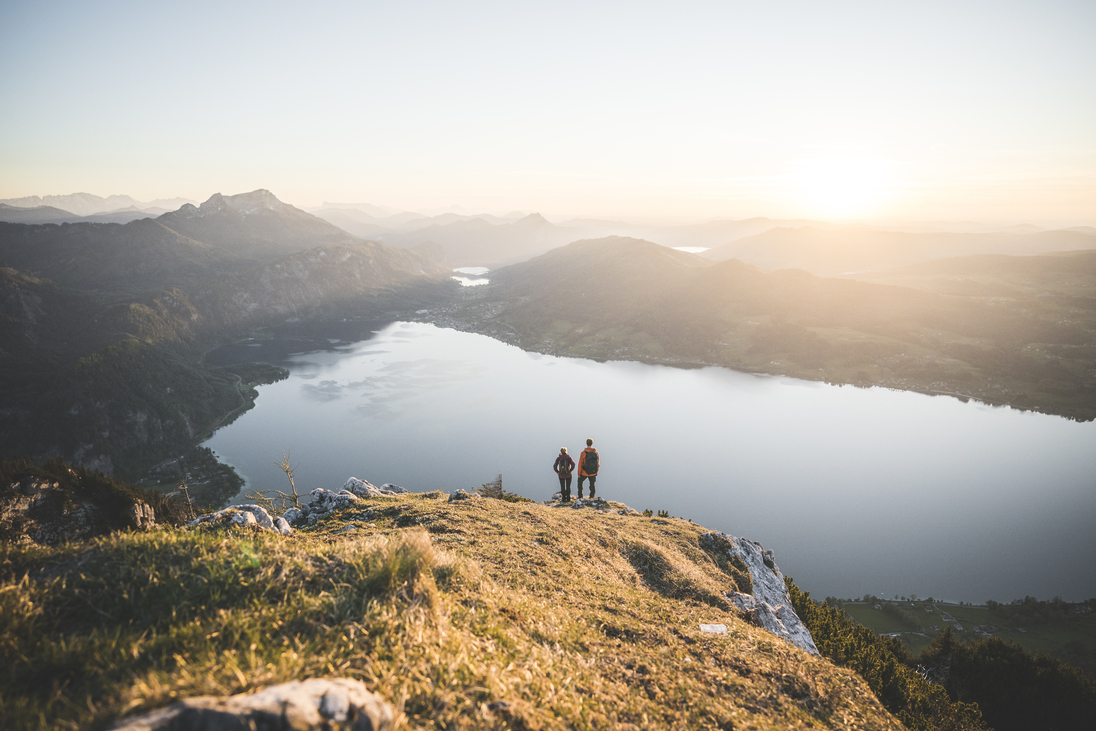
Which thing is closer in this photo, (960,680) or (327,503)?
(327,503)

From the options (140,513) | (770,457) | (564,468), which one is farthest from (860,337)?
(140,513)

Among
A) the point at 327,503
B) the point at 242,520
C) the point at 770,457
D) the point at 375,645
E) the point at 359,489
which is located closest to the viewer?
the point at 375,645

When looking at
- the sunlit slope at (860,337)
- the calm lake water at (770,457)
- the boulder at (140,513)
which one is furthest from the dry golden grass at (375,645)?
the sunlit slope at (860,337)

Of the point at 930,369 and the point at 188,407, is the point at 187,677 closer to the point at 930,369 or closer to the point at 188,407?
the point at 188,407

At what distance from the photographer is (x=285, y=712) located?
323 cm

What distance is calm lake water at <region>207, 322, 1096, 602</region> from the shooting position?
57125 mm

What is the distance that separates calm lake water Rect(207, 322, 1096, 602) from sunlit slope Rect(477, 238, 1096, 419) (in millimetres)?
16129

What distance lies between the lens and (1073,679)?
76.3ft

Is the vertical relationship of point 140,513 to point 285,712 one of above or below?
below

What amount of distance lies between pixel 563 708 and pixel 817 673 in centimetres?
658

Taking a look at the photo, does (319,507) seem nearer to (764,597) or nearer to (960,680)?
(764,597)

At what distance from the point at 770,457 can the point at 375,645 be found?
90.7m

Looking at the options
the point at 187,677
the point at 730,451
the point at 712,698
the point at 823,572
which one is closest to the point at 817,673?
the point at 712,698

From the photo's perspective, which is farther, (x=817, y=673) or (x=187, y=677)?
(x=817, y=673)
